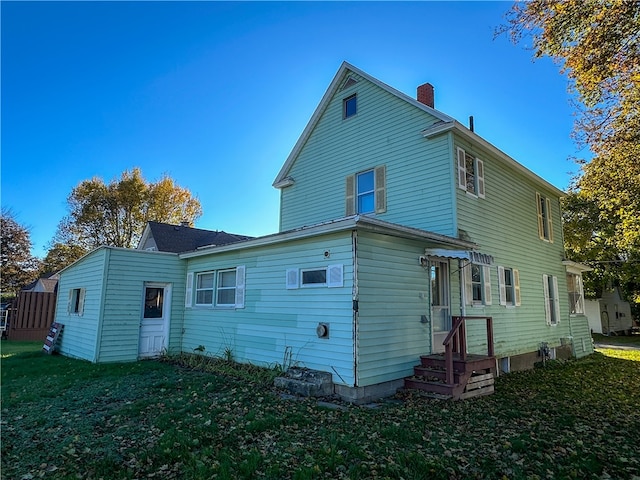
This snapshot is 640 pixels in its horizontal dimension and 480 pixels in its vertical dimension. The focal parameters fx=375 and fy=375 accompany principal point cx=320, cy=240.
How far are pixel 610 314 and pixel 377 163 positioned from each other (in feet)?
97.0

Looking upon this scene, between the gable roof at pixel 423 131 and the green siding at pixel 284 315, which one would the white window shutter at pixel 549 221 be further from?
the green siding at pixel 284 315

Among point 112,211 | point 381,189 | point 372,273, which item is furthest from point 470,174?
point 112,211

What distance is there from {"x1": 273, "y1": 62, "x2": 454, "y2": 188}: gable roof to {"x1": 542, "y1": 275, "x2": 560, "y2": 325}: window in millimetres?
7649

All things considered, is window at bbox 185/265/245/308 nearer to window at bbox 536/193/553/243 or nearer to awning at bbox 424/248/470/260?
awning at bbox 424/248/470/260

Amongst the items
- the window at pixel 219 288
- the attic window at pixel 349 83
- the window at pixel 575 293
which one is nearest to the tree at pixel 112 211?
the window at pixel 219 288

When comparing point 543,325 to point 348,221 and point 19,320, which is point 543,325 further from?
point 19,320

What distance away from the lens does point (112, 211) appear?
Answer: 1230 inches

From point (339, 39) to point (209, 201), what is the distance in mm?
25837

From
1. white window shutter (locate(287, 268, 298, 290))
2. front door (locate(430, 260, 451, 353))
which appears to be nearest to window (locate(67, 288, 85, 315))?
white window shutter (locate(287, 268, 298, 290))

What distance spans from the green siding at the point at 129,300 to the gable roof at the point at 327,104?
5.08m

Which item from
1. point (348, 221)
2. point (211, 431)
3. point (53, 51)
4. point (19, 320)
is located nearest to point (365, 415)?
point (211, 431)

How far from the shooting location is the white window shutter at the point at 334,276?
738 cm

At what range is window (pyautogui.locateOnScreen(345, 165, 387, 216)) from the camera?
36.2 ft

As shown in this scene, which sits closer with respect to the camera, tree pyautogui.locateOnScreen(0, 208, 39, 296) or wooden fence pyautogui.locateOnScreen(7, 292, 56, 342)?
wooden fence pyautogui.locateOnScreen(7, 292, 56, 342)
